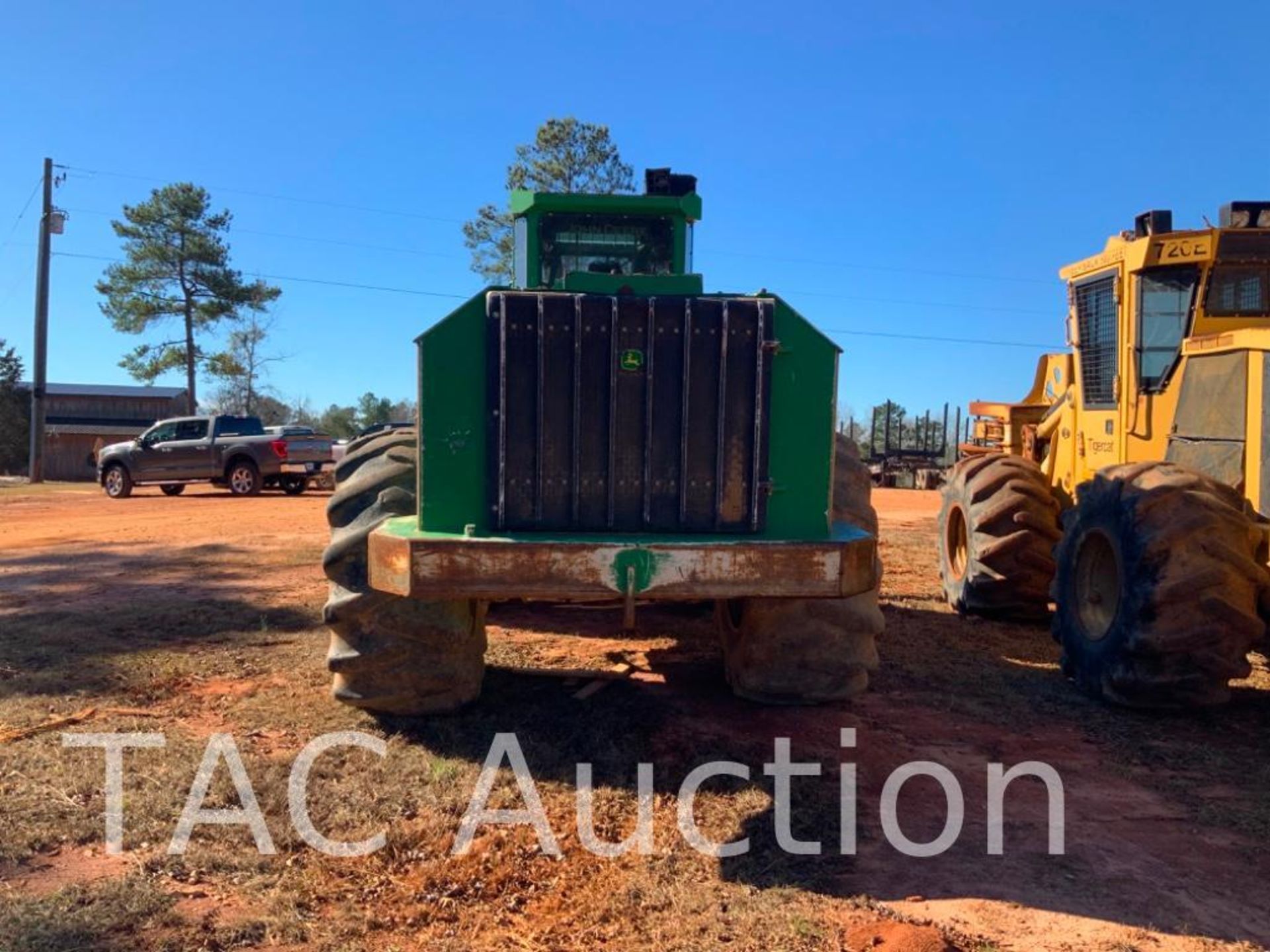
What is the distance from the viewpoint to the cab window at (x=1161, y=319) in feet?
22.1

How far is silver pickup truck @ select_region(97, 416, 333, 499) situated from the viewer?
2197 centimetres

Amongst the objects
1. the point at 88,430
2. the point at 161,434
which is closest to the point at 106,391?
the point at 88,430

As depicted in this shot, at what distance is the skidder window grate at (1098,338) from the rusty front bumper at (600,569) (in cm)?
469

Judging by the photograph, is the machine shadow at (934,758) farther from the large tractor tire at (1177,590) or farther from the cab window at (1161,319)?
the cab window at (1161,319)

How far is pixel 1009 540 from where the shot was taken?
26.1ft

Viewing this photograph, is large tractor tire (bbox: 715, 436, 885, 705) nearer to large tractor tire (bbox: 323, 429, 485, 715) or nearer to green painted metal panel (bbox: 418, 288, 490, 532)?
large tractor tire (bbox: 323, 429, 485, 715)

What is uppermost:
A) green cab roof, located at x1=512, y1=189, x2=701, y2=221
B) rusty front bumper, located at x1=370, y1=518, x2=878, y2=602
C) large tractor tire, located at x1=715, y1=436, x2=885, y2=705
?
green cab roof, located at x1=512, y1=189, x2=701, y2=221

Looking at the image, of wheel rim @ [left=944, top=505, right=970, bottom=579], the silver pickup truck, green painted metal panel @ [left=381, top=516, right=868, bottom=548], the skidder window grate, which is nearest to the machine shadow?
green painted metal panel @ [left=381, top=516, right=868, bottom=548]

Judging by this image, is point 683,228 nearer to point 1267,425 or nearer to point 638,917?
point 1267,425

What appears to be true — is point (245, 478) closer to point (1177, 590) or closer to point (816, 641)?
point (816, 641)

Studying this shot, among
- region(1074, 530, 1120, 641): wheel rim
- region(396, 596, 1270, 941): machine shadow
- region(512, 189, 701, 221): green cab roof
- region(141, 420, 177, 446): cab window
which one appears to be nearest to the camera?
region(396, 596, 1270, 941): machine shadow

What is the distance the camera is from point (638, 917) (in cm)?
317

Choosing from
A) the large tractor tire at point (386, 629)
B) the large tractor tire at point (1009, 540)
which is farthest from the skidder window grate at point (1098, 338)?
the large tractor tire at point (386, 629)

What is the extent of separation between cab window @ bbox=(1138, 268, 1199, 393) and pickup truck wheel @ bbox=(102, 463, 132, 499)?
2106cm
